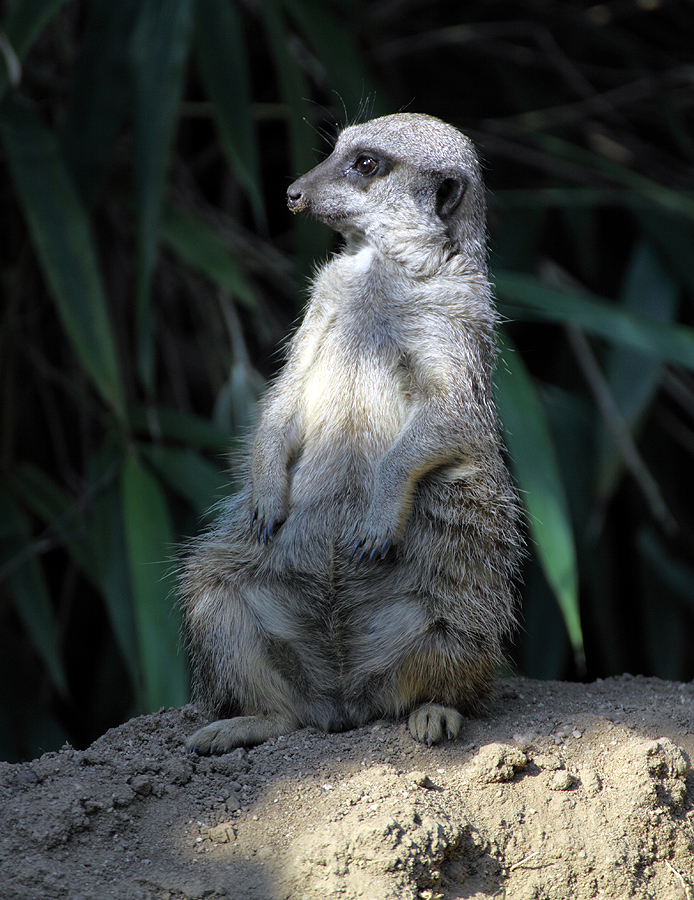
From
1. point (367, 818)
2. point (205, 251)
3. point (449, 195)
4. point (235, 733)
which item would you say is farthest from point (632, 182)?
point (367, 818)

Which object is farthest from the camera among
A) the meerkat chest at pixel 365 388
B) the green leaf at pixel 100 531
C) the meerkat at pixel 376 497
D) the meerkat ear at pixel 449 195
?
the green leaf at pixel 100 531

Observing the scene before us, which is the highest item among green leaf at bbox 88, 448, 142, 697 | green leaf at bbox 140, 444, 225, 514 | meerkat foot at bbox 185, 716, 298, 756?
green leaf at bbox 140, 444, 225, 514

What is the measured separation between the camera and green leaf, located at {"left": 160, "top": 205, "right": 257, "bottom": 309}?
3711 millimetres

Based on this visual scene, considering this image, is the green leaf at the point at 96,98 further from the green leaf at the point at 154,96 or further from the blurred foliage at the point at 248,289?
the green leaf at the point at 154,96

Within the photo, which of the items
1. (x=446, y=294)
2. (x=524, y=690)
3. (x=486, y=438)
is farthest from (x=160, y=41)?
(x=524, y=690)

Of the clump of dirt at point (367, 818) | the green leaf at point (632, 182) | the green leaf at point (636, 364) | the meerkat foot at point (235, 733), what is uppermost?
the green leaf at point (632, 182)

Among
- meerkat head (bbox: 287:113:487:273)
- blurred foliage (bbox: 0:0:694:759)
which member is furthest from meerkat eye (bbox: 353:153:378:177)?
blurred foliage (bbox: 0:0:694:759)

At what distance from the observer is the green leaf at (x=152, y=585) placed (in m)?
3.02

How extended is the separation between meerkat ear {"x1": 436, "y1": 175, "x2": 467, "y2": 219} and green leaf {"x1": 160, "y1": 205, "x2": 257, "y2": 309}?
4.74 feet

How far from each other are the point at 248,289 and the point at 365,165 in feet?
4.75

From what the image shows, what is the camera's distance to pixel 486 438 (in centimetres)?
228

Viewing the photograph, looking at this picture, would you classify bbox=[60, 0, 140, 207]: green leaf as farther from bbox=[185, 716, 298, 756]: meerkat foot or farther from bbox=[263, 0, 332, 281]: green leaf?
bbox=[185, 716, 298, 756]: meerkat foot

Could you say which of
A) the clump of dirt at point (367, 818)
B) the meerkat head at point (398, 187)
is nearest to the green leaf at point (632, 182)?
the meerkat head at point (398, 187)

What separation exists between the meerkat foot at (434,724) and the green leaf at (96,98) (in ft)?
7.97
